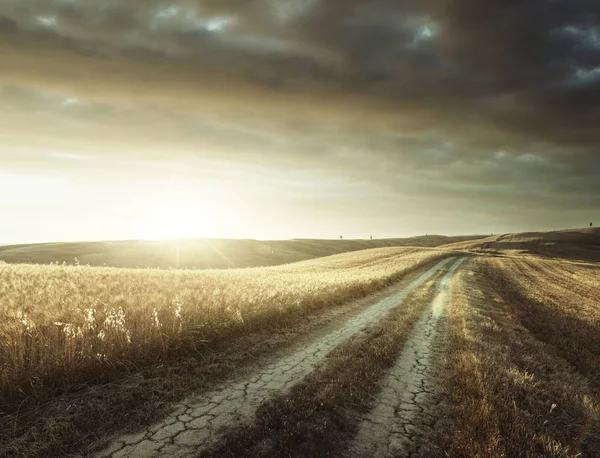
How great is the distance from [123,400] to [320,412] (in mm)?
3600

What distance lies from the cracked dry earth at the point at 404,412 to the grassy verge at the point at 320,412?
0.22 meters

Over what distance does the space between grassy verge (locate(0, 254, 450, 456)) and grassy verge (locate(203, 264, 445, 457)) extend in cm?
172

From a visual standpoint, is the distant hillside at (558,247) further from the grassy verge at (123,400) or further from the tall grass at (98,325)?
the grassy verge at (123,400)

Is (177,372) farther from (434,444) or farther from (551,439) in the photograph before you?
(551,439)

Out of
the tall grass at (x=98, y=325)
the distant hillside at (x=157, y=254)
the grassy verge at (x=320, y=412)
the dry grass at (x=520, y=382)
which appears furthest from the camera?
the distant hillside at (x=157, y=254)

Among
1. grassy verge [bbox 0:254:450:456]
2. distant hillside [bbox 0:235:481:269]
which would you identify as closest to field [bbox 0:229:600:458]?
grassy verge [bbox 0:254:450:456]

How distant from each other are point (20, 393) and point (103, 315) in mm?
2904

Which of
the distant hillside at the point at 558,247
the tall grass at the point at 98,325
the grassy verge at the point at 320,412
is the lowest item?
the distant hillside at the point at 558,247

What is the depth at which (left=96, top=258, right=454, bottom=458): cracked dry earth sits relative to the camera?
4551 mm

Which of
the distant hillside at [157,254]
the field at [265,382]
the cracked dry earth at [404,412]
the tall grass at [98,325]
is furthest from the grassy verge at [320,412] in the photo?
the distant hillside at [157,254]

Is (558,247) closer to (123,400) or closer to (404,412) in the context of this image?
(404,412)

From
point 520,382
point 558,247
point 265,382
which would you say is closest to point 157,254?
point 265,382

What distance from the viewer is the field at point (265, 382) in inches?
190

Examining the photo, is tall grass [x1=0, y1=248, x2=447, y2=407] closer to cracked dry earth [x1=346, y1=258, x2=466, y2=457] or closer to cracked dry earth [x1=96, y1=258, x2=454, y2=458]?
cracked dry earth [x1=96, y1=258, x2=454, y2=458]
